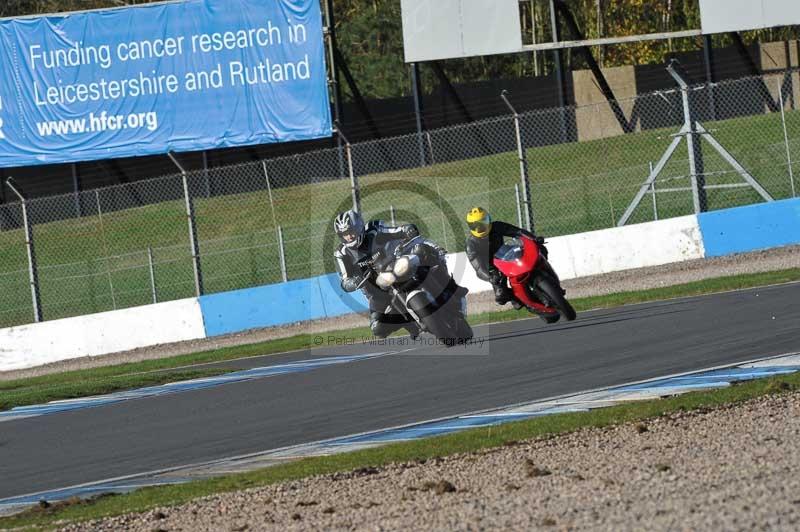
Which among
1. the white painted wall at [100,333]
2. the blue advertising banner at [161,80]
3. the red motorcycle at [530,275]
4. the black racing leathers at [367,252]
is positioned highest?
the blue advertising banner at [161,80]

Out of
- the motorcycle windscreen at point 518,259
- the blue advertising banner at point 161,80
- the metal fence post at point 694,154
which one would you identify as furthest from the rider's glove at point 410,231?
the blue advertising banner at point 161,80

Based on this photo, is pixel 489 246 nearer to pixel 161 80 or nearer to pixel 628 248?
pixel 628 248

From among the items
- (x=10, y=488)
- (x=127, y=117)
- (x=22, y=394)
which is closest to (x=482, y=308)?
(x=22, y=394)

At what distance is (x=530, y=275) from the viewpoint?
43.1 ft

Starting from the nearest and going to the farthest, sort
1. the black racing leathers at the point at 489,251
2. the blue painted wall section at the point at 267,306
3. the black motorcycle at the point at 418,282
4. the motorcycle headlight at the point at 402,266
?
A: the motorcycle headlight at the point at 402,266, the black motorcycle at the point at 418,282, the black racing leathers at the point at 489,251, the blue painted wall section at the point at 267,306

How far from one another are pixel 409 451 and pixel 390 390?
10.5 feet

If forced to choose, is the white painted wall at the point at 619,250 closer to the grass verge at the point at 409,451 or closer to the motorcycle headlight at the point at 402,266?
the motorcycle headlight at the point at 402,266

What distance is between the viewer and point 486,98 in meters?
36.9

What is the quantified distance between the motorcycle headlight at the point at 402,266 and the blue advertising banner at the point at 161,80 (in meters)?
18.8

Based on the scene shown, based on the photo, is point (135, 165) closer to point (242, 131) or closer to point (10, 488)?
point (242, 131)

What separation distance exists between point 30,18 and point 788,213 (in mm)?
19681

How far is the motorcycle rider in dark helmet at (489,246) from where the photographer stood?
43.5 ft

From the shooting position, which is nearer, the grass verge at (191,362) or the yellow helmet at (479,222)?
the yellow helmet at (479,222)

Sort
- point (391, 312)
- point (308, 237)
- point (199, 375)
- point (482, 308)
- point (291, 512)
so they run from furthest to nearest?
point (308, 237) < point (482, 308) < point (199, 375) < point (391, 312) < point (291, 512)
